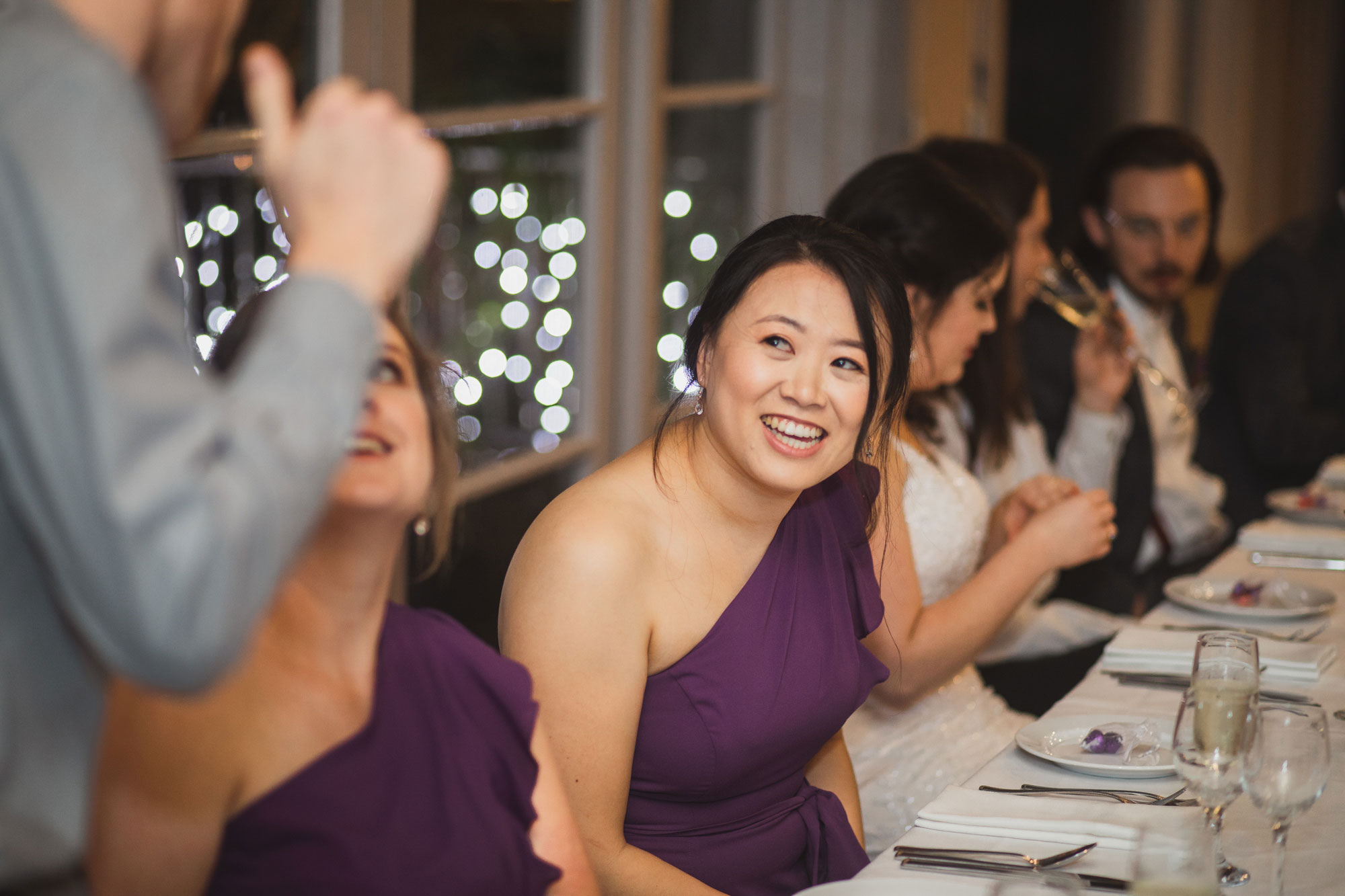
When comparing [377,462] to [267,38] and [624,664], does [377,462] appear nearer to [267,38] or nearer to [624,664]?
[624,664]

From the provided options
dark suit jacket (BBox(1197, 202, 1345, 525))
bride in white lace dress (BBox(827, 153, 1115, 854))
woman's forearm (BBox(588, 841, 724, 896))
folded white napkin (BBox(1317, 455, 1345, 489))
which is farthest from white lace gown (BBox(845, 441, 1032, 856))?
dark suit jacket (BBox(1197, 202, 1345, 525))

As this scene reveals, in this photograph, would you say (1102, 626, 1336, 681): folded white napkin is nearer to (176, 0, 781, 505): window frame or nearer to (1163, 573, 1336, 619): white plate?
(1163, 573, 1336, 619): white plate

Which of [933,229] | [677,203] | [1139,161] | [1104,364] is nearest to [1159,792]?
[933,229]

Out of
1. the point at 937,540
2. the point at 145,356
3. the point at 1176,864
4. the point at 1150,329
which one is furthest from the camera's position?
the point at 1150,329

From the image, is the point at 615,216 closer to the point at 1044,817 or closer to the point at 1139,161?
the point at 1139,161

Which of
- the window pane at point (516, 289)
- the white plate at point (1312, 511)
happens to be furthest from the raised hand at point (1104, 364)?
the window pane at point (516, 289)

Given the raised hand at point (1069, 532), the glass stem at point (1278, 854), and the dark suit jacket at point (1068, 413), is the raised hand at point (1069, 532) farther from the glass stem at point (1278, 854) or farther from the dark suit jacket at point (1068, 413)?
the dark suit jacket at point (1068, 413)

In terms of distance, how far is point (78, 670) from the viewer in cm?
84

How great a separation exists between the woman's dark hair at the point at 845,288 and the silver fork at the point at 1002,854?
1.89 feet

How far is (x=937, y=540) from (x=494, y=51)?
1457 mm

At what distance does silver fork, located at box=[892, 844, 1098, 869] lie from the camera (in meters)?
1.28

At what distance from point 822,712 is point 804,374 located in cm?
44

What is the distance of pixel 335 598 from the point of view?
1130 mm

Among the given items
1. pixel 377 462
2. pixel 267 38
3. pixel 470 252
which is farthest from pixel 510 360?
pixel 377 462
